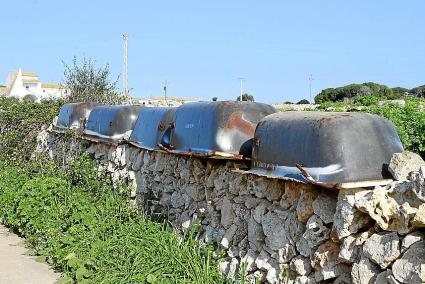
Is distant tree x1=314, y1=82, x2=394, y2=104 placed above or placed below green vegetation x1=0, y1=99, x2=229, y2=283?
above

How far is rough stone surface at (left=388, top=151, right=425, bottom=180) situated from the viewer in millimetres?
4703

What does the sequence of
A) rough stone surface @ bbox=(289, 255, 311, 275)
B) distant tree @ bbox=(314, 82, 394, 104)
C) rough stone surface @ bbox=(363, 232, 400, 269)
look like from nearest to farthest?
1. rough stone surface @ bbox=(363, 232, 400, 269)
2. rough stone surface @ bbox=(289, 255, 311, 275)
3. distant tree @ bbox=(314, 82, 394, 104)

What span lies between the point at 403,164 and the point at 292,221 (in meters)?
1.30

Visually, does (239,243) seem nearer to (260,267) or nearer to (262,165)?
(260,267)

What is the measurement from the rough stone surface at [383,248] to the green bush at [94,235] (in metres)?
2.53

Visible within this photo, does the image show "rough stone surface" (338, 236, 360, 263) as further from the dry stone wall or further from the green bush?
the green bush

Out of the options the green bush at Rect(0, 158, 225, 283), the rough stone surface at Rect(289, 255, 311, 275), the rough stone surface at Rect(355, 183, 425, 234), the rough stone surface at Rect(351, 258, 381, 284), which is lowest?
the green bush at Rect(0, 158, 225, 283)

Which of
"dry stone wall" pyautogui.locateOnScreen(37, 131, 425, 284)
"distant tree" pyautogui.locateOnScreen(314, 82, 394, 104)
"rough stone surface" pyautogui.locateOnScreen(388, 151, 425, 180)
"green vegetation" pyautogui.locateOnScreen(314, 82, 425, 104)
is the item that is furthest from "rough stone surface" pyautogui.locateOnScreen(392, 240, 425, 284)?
"distant tree" pyautogui.locateOnScreen(314, 82, 394, 104)

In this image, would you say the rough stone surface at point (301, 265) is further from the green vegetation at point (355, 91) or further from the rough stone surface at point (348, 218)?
the green vegetation at point (355, 91)

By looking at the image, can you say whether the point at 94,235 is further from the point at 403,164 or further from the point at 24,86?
the point at 24,86

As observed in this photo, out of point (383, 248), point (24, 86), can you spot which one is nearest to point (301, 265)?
point (383, 248)

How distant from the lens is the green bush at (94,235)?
6.81 meters

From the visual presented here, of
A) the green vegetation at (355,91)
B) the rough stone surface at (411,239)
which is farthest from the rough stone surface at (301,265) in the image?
the green vegetation at (355,91)

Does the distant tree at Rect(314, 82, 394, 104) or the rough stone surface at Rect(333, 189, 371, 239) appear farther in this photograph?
the distant tree at Rect(314, 82, 394, 104)
